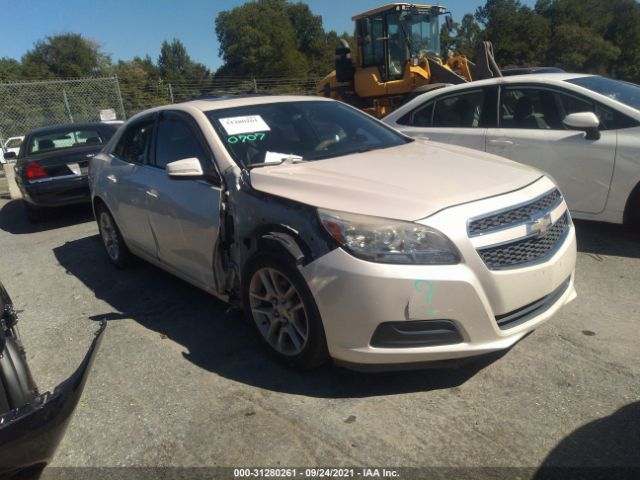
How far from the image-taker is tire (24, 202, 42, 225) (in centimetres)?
811

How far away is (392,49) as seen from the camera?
12.2 metres

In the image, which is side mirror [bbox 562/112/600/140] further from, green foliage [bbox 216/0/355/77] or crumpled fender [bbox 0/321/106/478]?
green foliage [bbox 216/0/355/77]

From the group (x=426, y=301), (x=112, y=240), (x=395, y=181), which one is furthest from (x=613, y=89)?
(x=112, y=240)

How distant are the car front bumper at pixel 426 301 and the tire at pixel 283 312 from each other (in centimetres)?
9

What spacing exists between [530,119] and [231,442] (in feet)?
13.7

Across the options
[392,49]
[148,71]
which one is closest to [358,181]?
[392,49]

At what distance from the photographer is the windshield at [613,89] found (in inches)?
186

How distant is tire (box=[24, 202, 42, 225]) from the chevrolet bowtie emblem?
7756mm

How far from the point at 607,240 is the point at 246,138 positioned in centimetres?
348

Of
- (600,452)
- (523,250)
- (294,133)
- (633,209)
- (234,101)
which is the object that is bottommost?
(600,452)

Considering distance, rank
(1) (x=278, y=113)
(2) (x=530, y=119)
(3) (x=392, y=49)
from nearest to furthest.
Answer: (1) (x=278, y=113) < (2) (x=530, y=119) < (3) (x=392, y=49)

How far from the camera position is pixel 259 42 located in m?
73.8

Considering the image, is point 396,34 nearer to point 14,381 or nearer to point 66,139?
point 66,139

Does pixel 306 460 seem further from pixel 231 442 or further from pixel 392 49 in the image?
pixel 392 49
